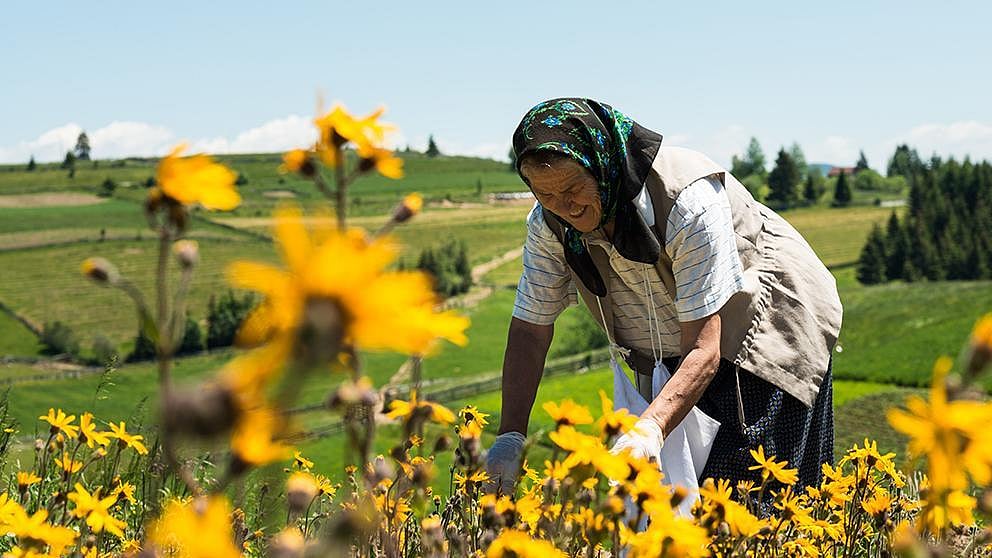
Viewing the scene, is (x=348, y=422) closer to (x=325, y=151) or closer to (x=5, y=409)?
(x=325, y=151)

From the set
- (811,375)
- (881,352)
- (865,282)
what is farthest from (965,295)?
(811,375)

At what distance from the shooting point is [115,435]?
8.82ft

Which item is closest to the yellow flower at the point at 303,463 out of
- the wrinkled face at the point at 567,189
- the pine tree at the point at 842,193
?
the wrinkled face at the point at 567,189

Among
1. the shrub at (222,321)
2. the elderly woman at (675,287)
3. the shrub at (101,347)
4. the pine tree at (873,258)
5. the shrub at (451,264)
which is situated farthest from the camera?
the shrub at (451,264)

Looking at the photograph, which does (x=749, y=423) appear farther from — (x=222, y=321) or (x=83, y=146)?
(x=83, y=146)

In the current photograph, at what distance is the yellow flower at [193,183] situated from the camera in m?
1.11

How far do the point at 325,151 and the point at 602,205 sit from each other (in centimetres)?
206

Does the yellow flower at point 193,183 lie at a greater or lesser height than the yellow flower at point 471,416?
greater

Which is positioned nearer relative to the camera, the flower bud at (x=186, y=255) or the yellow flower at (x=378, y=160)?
the flower bud at (x=186, y=255)

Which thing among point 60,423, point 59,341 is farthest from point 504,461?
point 59,341

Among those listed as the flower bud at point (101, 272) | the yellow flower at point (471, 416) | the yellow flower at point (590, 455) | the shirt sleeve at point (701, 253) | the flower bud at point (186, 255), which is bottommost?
the yellow flower at point (471, 416)

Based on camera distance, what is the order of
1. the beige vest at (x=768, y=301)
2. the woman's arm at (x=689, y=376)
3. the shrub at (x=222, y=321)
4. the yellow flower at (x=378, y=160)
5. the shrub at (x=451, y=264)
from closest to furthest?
1. the yellow flower at (x=378, y=160)
2. the woman's arm at (x=689, y=376)
3. the beige vest at (x=768, y=301)
4. the shrub at (x=222, y=321)
5. the shrub at (x=451, y=264)

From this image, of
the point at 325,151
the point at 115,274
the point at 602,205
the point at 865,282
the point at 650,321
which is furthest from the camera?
the point at 865,282

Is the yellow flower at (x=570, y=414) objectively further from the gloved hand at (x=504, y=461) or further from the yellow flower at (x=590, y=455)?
the gloved hand at (x=504, y=461)
